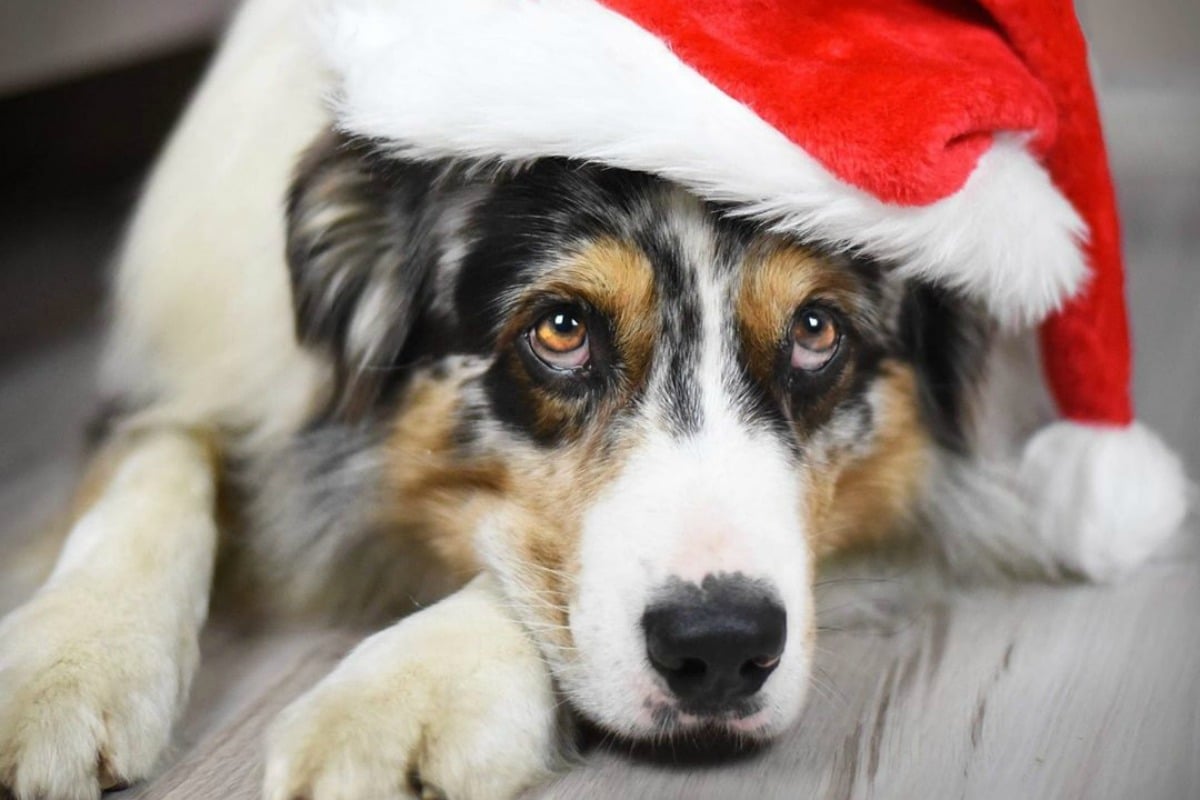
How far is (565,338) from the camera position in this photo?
4.21 ft

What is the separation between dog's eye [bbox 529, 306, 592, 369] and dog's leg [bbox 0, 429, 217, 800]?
428 millimetres

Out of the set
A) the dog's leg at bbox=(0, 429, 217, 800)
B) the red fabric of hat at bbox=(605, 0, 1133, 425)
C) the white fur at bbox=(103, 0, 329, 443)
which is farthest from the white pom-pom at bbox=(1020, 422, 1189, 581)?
the dog's leg at bbox=(0, 429, 217, 800)

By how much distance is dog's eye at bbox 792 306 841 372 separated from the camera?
4.35ft

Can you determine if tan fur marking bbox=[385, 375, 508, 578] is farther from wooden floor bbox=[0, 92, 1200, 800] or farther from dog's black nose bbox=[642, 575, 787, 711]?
dog's black nose bbox=[642, 575, 787, 711]

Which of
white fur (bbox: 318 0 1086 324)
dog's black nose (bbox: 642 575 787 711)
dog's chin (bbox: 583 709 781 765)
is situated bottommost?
dog's chin (bbox: 583 709 781 765)

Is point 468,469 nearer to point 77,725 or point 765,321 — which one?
point 765,321

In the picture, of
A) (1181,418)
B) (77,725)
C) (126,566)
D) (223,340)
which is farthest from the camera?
(1181,418)

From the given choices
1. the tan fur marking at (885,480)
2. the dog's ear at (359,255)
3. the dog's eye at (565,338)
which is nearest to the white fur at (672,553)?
the dog's eye at (565,338)

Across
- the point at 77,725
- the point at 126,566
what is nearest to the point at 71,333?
the point at 126,566

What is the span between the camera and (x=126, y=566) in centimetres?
126

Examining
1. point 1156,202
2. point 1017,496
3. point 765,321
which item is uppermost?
point 765,321

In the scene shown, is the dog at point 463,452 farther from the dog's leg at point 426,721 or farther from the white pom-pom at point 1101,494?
the white pom-pom at point 1101,494

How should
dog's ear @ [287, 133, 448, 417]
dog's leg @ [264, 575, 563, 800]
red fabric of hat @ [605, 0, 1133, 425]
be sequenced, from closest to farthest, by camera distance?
dog's leg @ [264, 575, 563, 800] → red fabric of hat @ [605, 0, 1133, 425] → dog's ear @ [287, 133, 448, 417]

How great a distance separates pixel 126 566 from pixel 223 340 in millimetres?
382
